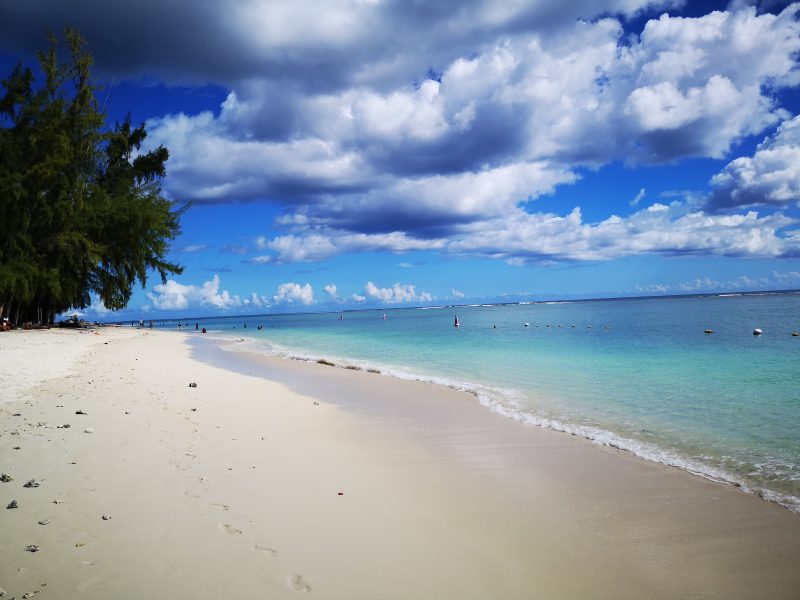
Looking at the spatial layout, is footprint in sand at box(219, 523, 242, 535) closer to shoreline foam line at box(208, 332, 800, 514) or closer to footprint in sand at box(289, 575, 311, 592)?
footprint in sand at box(289, 575, 311, 592)

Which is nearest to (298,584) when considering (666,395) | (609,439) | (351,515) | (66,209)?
(351,515)

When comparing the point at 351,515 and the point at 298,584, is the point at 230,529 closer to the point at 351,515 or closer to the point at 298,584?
the point at 298,584

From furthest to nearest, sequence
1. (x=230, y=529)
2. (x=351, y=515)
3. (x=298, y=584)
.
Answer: (x=351, y=515) < (x=230, y=529) < (x=298, y=584)

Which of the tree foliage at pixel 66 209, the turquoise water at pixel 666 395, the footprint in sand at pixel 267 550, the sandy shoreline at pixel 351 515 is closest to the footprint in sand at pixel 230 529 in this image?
the sandy shoreline at pixel 351 515

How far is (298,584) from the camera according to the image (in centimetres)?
348

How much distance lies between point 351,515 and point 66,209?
3723cm

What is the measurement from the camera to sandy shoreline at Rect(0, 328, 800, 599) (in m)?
3.60

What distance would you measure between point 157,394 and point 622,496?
9.90 m

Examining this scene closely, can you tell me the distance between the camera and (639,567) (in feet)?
13.4

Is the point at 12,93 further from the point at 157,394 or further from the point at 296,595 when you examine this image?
the point at 296,595

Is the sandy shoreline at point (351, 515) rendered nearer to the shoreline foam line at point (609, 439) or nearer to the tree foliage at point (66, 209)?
the shoreline foam line at point (609, 439)

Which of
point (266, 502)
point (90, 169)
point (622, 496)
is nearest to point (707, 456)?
point (622, 496)

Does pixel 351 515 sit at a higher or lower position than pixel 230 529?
lower

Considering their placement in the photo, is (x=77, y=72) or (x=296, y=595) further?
(x=77, y=72)
